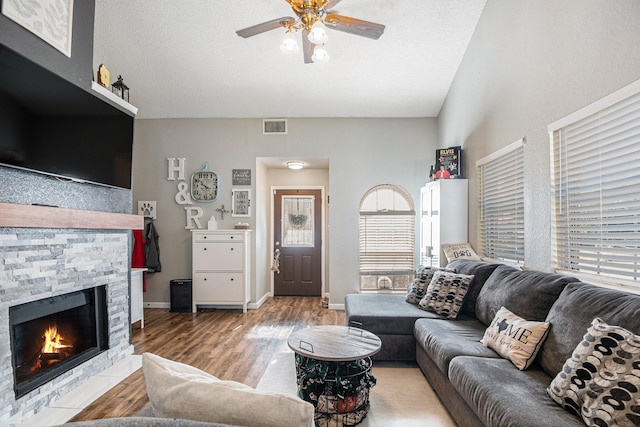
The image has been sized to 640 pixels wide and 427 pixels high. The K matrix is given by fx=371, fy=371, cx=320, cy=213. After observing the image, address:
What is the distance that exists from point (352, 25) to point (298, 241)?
4.50 metres

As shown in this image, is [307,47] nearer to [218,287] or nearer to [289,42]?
[289,42]

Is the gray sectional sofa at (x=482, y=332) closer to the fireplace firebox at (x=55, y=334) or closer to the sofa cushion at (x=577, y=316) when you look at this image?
the sofa cushion at (x=577, y=316)

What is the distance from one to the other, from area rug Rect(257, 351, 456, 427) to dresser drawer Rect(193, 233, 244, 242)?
219cm

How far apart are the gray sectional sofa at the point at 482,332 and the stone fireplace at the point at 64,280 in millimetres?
2135

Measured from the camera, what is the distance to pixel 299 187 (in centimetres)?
675

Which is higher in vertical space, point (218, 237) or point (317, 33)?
point (317, 33)

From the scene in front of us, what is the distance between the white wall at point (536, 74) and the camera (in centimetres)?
207

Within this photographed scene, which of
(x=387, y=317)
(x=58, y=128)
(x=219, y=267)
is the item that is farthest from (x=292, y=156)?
(x=58, y=128)

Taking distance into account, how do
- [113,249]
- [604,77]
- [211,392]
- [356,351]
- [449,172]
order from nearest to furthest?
[211,392] < [604,77] < [356,351] < [113,249] < [449,172]

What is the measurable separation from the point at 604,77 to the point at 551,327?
4.76 feet

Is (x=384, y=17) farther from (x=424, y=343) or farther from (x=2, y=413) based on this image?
(x=2, y=413)

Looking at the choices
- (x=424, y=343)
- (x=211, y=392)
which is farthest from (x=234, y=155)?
(x=211, y=392)

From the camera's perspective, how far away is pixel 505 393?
5.60 feet

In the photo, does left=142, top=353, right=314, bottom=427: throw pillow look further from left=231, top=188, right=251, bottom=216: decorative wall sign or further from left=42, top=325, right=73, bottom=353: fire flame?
left=231, top=188, right=251, bottom=216: decorative wall sign
